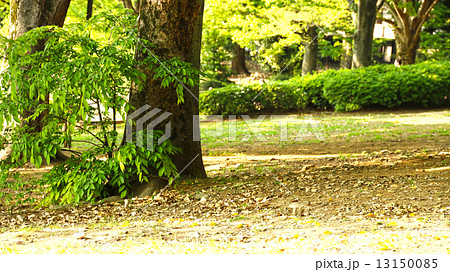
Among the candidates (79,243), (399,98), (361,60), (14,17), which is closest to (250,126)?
(399,98)

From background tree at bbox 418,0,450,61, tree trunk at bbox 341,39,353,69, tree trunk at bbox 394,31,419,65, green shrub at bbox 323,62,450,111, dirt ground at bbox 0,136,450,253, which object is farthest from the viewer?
tree trunk at bbox 341,39,353,69

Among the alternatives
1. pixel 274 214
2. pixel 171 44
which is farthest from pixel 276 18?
pixel 274 214

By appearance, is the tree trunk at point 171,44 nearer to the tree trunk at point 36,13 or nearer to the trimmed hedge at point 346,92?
the tree trunk at point 36,13

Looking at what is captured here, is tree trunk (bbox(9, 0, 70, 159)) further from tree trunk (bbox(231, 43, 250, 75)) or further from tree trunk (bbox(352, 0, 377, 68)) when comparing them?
tree trunk (bbox(231, 43, 250, 75))

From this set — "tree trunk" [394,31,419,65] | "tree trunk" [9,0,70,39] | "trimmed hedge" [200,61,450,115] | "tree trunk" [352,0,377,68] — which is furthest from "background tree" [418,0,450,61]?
"tree trunk" [9,0,70,39]

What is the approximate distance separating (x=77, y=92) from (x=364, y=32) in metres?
14.0

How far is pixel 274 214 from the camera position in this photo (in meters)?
5.16

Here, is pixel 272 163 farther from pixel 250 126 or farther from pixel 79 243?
pixel 250 126

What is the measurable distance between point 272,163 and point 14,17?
4942 millimetres

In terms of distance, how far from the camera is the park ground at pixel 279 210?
3.96 meters

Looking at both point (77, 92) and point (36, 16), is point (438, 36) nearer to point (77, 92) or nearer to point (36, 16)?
point (36, 16)

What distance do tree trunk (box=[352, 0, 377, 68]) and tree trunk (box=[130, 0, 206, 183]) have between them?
39.5ft

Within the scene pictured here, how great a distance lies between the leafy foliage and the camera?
195 inches

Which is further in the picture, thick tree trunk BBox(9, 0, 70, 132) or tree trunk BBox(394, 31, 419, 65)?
tree trunk BBox(394, 31, 419, 65)
